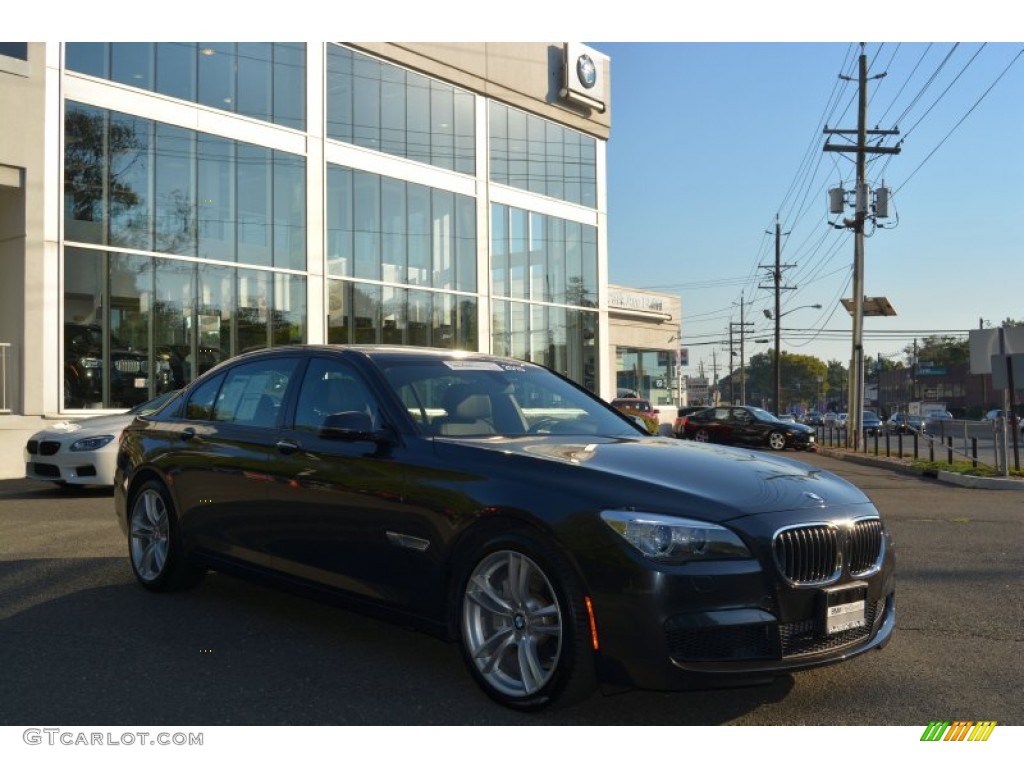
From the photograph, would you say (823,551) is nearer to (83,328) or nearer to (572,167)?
(83,328)

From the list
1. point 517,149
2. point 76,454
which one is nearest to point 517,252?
point 517,149

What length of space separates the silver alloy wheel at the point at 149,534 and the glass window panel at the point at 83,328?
538 inches

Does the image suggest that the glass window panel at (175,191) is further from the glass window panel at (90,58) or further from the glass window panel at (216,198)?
the glass window panel at (90,58)

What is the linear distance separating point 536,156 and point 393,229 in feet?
27.0

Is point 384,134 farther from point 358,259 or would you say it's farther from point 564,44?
point 564,44

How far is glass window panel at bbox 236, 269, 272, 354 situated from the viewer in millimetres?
22905

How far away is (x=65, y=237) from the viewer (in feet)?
62.2

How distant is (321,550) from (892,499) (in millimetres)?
10715

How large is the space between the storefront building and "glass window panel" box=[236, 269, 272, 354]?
53 mm

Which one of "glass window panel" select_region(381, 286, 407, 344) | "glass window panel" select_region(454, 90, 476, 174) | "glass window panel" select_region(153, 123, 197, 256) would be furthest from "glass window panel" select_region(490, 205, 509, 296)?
"glass window panel" select_region(153, 123, 197, 256)

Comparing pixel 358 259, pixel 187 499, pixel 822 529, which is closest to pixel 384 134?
pixel 358 259

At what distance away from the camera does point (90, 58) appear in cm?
1967

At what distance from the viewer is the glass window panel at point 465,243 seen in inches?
1193

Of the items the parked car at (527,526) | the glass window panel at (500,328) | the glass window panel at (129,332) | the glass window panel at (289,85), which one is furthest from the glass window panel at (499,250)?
the parked car at (527,526)
